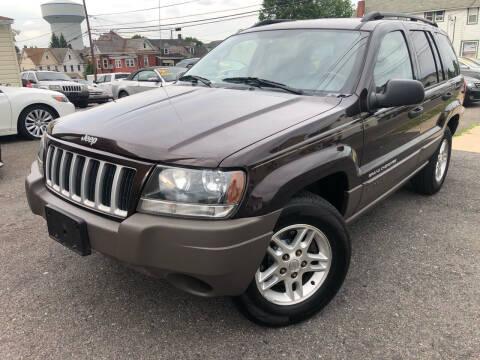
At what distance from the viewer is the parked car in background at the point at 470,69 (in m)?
12.5

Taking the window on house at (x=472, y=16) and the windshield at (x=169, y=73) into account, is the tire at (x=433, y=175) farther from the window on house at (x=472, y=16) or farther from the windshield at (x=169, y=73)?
the window on house at (x=472, y=16)

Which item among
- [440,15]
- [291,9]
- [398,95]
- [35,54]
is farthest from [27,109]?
[35,54]

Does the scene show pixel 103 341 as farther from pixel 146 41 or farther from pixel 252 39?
pixel 146 41

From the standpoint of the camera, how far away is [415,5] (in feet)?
110

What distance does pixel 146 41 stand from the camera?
69938 mm

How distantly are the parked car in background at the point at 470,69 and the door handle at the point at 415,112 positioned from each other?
10370 mm

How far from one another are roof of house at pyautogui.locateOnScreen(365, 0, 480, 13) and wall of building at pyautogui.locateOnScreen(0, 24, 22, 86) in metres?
28.4

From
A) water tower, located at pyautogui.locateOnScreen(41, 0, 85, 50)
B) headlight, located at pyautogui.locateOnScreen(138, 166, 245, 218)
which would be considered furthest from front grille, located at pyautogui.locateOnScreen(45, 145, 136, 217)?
water tower, located at pyautogui.locateOnScreen(41, 0, 85, 50)

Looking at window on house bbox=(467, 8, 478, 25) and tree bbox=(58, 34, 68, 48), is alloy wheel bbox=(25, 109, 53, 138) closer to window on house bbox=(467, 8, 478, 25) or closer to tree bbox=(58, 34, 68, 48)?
window on house bbox=(467, 8, 478, 25)

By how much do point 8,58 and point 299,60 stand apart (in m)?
14.9

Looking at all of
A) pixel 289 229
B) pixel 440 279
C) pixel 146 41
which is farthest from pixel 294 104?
pixel 146 41

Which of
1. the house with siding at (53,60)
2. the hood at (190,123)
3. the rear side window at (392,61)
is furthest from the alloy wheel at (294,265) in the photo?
the house with siding at (53,60)

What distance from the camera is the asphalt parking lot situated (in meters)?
2.19

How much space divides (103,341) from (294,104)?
1787 millimetres
